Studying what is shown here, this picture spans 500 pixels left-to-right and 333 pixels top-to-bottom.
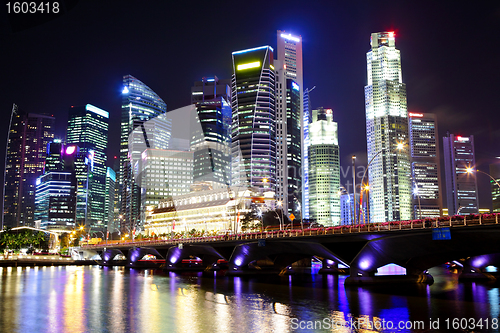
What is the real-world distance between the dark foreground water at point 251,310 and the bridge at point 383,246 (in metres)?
4.48

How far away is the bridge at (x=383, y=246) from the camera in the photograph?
47.2 meters

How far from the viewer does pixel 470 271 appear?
245ft

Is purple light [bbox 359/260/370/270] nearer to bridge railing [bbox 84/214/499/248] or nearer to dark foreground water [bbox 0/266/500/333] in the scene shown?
dark foreground water [bbox 0/266/500/333]

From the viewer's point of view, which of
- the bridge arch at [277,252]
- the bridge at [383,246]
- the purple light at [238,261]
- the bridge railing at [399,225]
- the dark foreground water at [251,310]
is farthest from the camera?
the purple light at [238,261]

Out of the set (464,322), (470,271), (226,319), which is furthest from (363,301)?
(470,271)

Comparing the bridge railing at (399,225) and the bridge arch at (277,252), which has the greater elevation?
the bridge railing at (399,225)

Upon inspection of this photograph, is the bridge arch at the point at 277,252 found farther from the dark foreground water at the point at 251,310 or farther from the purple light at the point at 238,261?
the dark foreground water at the point at 251,310

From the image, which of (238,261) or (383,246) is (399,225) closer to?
(383,246)

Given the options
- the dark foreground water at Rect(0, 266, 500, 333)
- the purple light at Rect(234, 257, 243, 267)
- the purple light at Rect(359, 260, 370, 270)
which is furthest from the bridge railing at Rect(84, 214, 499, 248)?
the purple light at Rect(234, 257, 243, 267)

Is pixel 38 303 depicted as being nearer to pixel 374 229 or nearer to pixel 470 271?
pixel 374 229

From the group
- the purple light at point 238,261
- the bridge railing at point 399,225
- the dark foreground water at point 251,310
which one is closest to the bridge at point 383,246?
the bridge railing at point 399,225

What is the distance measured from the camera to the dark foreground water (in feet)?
105

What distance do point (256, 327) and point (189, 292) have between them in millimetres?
26342

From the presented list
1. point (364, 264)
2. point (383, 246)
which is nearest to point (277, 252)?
point (364, 264)
